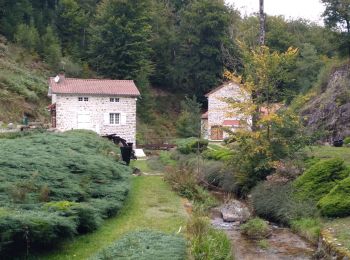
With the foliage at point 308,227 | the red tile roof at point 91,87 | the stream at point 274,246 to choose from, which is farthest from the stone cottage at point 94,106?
the foliage at point 308,227

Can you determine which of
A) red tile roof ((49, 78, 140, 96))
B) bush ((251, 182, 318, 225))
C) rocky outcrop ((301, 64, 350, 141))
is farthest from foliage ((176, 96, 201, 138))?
bush ((251, 182, 318, 225))

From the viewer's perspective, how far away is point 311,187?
1677cm

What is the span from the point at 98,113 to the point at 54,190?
24373 mm

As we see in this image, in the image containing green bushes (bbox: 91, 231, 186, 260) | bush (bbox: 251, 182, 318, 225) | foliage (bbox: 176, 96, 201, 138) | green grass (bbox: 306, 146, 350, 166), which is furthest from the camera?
foliage (bbox: 176, 96, 201, 138)

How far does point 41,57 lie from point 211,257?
148 feet

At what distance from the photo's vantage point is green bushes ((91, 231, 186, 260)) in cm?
918

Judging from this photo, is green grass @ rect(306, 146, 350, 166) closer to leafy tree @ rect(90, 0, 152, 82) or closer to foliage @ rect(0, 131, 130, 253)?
foliage @ rect(0, 131, 130, 253)

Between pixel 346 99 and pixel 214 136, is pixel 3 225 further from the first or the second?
pixel 214 136

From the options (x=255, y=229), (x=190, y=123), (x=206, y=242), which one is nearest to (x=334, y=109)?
(x=190, y=123)

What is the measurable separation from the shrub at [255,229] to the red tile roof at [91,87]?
2368 cm

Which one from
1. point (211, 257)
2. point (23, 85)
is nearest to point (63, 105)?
point (23, 85)

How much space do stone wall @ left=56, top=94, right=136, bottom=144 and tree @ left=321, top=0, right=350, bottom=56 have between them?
16309 mm

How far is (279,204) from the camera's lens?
17.2 metres

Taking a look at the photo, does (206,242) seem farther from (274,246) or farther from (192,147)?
(192,147)
